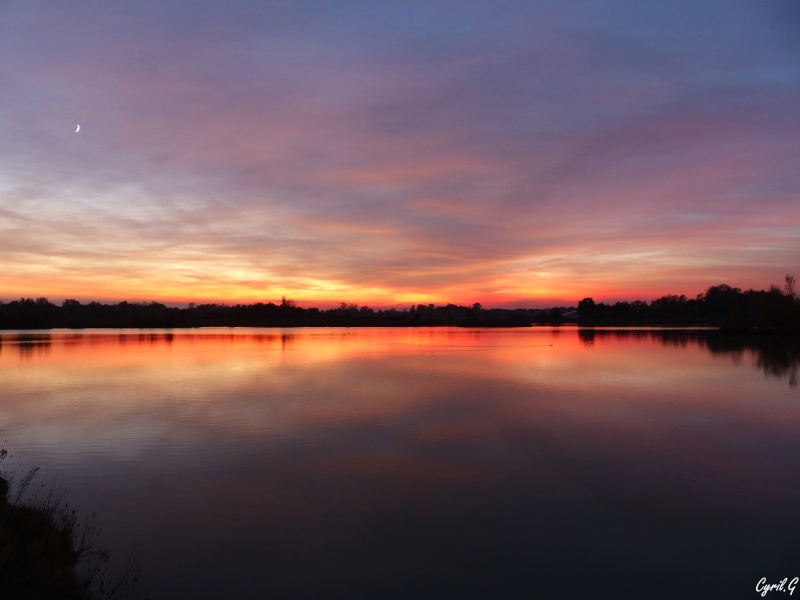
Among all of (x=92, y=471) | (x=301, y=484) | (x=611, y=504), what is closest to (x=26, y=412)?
(x=92, y=471)

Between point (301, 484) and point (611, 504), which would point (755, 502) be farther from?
point (301, 484)

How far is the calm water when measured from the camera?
239 inches

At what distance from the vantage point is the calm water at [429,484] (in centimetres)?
607

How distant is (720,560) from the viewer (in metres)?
6.31

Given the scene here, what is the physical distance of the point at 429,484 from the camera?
28.9 ft
